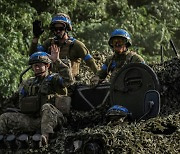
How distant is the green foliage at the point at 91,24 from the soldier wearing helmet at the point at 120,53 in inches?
297

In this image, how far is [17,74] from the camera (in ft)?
64.3

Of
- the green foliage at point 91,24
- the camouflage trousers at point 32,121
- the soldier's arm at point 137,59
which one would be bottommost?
the camouflage trousers at point 32,121

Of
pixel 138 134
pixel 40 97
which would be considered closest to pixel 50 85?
pixel 40 97

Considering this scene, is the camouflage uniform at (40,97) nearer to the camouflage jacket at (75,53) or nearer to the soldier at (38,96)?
the soldier at (38,96)

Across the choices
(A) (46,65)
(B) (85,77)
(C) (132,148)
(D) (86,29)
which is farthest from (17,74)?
(C) (132,148)

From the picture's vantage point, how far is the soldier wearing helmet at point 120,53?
11750mm

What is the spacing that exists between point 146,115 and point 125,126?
3.03 ft

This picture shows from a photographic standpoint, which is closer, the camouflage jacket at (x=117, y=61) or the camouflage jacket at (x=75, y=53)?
the camouflage jacket at (x=117, y=61)

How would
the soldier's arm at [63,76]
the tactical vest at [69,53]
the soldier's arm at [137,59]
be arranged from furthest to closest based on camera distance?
the tactical vest at [69,53]
the soldier's arm at [137,59]
the soldier's arm at [63,76]

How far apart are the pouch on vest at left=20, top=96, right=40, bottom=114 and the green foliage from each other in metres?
8.00

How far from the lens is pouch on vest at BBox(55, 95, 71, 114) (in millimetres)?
11172

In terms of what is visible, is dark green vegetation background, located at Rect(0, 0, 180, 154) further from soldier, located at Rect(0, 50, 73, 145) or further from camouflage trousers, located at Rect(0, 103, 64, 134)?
soldier, located at Rect(0, 50, 73, 145)

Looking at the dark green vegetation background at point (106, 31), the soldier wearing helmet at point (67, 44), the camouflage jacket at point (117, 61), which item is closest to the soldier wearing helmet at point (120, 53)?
the camouflage jacket at point (117, 61)

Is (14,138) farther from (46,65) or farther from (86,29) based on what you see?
(86,29)
